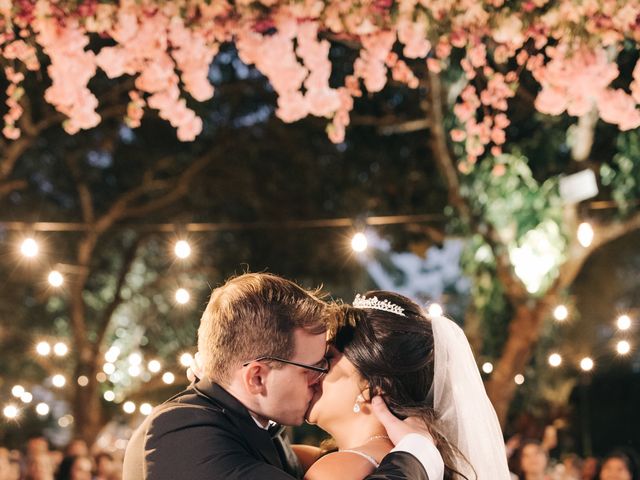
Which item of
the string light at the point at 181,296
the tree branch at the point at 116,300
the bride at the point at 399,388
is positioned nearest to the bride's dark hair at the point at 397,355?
the bride at the point at 399,388

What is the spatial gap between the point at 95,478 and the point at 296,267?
23.4 ft

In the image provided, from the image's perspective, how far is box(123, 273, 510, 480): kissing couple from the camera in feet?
9.68

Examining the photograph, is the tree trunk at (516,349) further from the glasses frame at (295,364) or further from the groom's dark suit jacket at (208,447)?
the groom's dark suit jacket at (208,447)

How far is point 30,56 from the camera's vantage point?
20.3ft

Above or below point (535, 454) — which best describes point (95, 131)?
above

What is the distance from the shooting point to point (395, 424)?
3291mm

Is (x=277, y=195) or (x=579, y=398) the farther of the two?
(x=579, y=398)

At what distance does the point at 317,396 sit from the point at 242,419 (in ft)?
1.33

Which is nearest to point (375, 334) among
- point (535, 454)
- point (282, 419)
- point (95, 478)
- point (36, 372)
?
point (282, 419)

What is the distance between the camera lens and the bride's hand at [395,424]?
3244 millimetres

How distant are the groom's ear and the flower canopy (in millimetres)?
3452

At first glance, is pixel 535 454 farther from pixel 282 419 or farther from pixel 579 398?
pixel 579 398

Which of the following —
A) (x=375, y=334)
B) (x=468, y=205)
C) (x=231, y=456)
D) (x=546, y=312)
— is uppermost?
(x=468, y=205)

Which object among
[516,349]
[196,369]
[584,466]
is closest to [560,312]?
[516,349]
